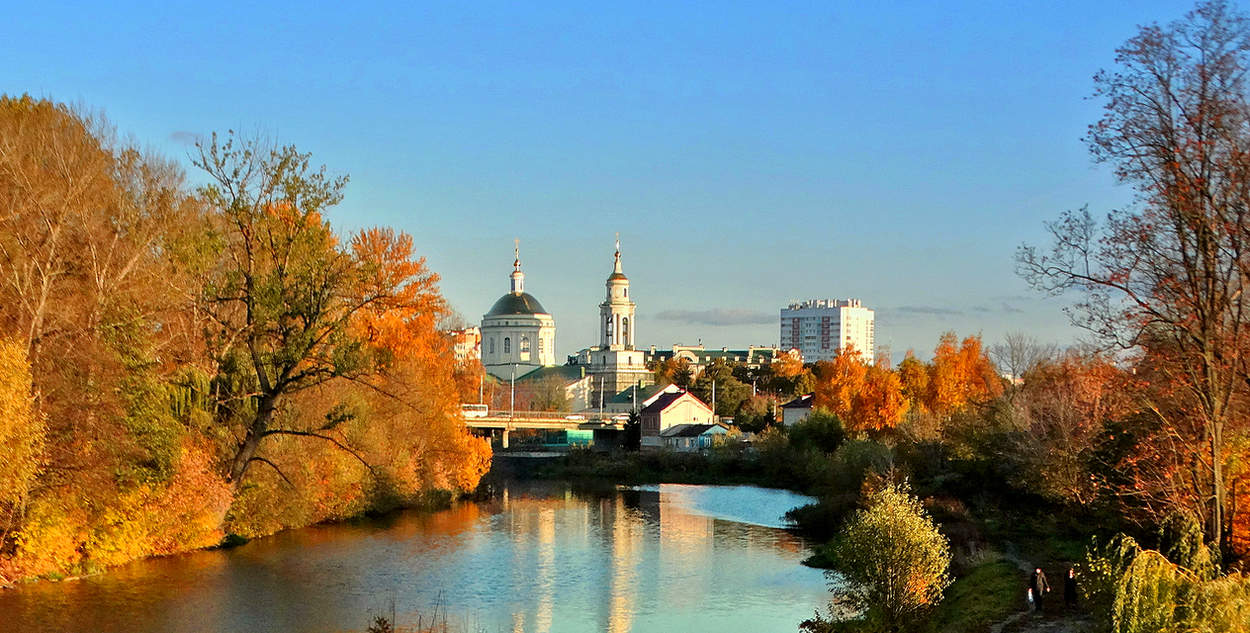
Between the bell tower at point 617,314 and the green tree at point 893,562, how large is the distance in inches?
5127

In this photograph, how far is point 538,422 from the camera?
292 ft

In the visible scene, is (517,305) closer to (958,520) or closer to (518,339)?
(518,339)

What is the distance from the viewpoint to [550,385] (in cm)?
13450

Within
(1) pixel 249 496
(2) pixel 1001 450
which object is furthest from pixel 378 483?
(2) pixel 1001 450

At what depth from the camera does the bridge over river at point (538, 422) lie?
84188 millimetres

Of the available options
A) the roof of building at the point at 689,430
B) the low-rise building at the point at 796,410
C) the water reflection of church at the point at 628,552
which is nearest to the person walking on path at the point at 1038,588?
the water reflection of church at the point at 628,552

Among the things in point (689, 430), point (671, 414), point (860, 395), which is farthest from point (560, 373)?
point (860, 395)

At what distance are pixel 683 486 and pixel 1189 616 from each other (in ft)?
184

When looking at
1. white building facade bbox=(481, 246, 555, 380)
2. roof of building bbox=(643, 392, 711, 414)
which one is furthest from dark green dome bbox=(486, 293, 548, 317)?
roof of building bbox=(643, 392, 711, 414)

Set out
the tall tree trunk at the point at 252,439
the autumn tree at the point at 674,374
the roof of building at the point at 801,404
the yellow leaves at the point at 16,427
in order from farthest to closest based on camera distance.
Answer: the autumn tree at the point at 674,374
the roof of building at the point at 801,404
the tall tree trunk at the point at 252,439
the yellow leaves at the point at 16,427

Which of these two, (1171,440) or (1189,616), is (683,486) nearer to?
(1171,440)

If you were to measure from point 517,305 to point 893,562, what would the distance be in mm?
149068

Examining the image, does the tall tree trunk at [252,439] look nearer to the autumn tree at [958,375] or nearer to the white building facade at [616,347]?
the autumn tree at [958,375]

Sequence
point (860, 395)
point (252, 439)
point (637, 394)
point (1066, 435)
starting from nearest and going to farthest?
point (252, 439)
point (1066, 435)
point (860, 395)
point (637, 394)
